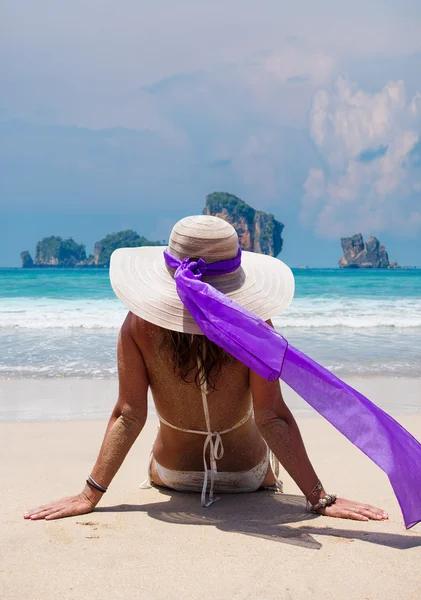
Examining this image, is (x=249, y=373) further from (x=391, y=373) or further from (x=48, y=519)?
(x=391, y=373)

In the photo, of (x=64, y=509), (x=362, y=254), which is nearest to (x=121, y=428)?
(x=64, y=509)

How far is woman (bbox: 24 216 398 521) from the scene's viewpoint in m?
2.25

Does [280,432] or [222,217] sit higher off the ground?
[222,217]

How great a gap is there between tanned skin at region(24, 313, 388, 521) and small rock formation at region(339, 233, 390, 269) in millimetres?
80903

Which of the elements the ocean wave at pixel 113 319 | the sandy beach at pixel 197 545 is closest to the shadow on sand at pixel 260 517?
A: the sandy beach at pixel 197 545

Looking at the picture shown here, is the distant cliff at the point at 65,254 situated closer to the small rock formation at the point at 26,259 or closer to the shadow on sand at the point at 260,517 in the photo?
the small rock formation at the point at 26,259

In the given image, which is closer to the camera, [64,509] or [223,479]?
[64,509]

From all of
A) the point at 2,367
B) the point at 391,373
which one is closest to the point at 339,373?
the point at 391,373

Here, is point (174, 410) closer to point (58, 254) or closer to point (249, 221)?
point (58, 254)

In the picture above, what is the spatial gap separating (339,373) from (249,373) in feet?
12.6

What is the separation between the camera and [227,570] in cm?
197

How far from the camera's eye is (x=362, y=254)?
271ft

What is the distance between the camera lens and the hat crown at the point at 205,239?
7.49 feet

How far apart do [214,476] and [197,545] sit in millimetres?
493
